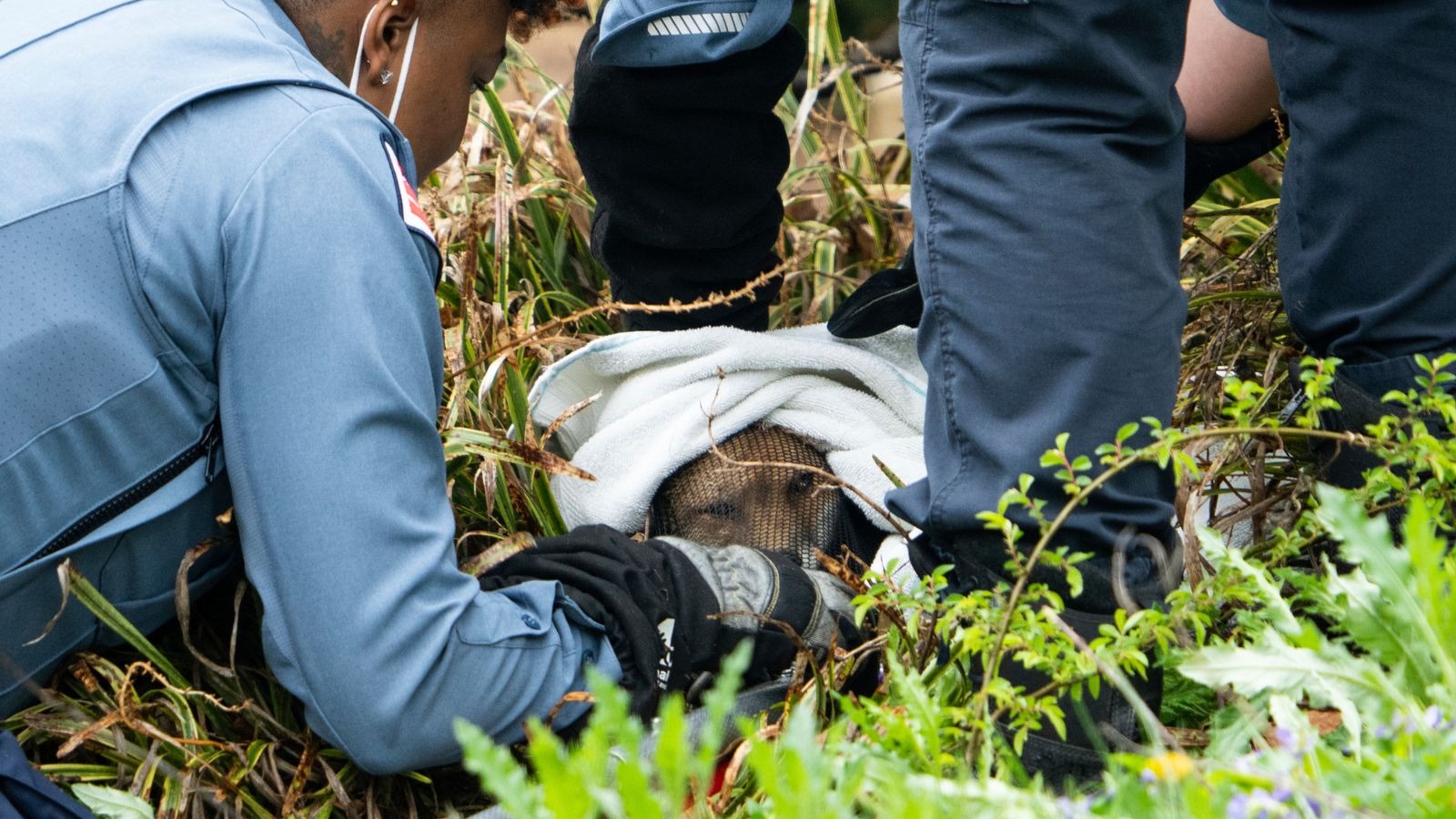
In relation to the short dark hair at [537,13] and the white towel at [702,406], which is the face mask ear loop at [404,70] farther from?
the white towel at [702,406]

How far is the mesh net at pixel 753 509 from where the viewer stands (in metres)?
2.23

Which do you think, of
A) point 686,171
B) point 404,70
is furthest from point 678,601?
point 686,171

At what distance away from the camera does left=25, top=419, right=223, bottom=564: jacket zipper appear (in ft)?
5.00

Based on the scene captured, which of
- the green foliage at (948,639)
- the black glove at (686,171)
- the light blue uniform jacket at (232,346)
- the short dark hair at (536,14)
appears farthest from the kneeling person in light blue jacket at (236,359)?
the black glove at (686,171)

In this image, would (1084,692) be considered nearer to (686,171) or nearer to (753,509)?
(753,509)

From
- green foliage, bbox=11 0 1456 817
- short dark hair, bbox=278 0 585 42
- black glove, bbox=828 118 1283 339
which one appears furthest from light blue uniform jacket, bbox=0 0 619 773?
black glove, bbox=828 118 1283 339

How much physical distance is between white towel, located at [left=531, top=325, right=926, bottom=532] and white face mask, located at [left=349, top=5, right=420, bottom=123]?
1.90 feet

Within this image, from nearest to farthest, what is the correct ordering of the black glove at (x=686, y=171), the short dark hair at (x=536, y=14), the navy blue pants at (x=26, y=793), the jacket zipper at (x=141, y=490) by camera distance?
the navy blue pants at (x=26, y=793), the jacket zipper at (x=141, y=490), the short dark hair at (x=536, y=14), the black glove at (x=686, y=171)

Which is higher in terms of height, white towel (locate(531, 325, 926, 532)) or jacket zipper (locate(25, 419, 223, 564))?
jacket zipper (locate(25, 419, 223, 564))

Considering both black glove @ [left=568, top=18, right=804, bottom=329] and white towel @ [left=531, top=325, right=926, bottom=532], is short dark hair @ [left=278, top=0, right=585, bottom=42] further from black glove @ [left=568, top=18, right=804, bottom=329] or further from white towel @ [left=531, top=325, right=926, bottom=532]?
white towel @ [left=531, top=325, right=926, bottom=532]

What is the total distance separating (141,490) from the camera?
1.55m

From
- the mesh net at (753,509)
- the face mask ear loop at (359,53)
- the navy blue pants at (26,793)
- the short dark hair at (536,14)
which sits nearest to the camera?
the navy blue pants at (26,793)

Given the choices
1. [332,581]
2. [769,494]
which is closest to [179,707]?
[332,581]

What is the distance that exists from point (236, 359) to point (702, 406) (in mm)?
916
